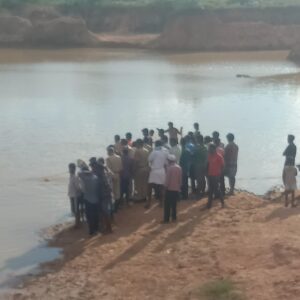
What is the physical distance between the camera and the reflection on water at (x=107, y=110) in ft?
51.2

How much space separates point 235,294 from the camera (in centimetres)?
874

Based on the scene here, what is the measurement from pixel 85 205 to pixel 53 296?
2.59 meters

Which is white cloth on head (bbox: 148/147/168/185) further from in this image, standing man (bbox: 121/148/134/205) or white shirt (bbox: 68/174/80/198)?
white shirt (bbox: 68/174/80/198)

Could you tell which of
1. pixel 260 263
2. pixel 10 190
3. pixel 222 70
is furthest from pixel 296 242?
pixel 222 70

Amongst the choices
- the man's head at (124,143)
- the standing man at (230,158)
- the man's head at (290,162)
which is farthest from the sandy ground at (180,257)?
the man's head at (124,143)

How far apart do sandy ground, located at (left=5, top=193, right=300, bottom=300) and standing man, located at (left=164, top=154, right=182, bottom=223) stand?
0.25 m

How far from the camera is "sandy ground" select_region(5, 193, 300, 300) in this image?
9.35 m

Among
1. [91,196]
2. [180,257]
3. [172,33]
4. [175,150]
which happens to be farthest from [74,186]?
[172,33]

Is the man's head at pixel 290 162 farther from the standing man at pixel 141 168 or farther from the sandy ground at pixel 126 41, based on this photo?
the sandy ground at pixel 126 41

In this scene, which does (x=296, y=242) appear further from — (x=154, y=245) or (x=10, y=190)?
(x=10, y=190)

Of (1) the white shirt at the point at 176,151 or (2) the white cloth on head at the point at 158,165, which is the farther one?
(1) the white shirt at the point at 176,151

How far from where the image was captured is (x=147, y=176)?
13.4 metres

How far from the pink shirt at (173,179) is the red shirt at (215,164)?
39.0 inches

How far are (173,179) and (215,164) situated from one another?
1197 mm
